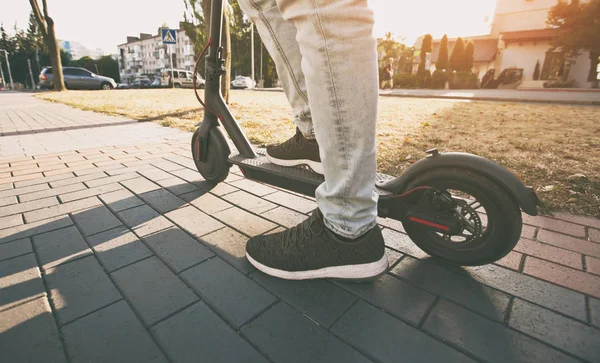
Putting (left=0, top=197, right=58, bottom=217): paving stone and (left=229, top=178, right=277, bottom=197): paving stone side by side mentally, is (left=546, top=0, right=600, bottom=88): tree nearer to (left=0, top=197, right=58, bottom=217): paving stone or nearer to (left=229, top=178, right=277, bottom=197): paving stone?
(left=229, top=178, right=277, bottom=197): paving stone

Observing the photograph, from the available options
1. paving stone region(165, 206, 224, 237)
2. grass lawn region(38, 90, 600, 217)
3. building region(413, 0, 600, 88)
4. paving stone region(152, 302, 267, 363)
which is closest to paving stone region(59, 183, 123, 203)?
paving stone region(165, 206, 224, 237)

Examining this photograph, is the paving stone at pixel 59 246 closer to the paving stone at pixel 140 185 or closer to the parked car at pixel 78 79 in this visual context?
the paving stone at pixel 140 185

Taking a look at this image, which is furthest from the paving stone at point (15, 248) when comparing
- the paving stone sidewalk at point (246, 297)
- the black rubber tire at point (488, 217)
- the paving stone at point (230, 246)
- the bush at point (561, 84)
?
the bush at point (561, 84)

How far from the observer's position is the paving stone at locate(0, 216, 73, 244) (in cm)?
158

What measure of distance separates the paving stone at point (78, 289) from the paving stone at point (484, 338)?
1.15 m

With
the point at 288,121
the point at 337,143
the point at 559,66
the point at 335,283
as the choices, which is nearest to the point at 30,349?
the point at 335,283

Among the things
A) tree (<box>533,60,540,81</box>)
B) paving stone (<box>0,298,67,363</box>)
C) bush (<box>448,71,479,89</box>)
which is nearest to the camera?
paving stone (<box>0,298,67,363</box>)

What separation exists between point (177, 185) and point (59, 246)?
94cm

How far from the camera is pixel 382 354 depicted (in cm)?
92

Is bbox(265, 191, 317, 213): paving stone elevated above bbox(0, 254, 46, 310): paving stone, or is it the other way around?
bbox(265, 191, 317, 213): paving stone

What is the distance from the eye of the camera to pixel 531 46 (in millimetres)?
24422

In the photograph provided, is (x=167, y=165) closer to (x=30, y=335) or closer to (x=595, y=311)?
(x=30, y=335)

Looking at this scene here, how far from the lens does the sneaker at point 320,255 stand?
3.85 ft

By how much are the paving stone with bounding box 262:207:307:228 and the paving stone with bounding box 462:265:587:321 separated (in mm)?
865
